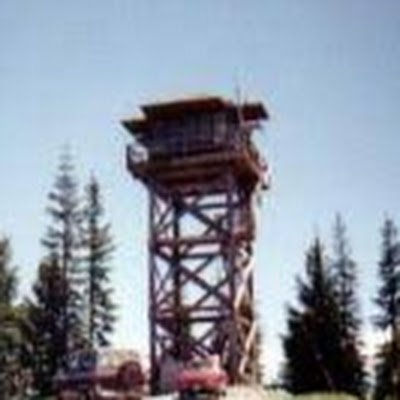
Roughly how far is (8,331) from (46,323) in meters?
3.29

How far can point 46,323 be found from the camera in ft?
254

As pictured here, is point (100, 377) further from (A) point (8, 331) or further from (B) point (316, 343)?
(A) point (8, 331)

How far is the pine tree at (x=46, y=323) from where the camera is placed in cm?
→ 7631

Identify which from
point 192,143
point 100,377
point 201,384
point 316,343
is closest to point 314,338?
point 316,343

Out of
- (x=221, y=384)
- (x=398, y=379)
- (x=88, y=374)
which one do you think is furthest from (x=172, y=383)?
(x=398, y=379)

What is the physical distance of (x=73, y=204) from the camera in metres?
83.2

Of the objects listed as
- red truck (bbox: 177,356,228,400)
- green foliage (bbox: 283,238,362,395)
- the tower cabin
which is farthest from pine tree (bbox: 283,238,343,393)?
red truck (bbox: 177,356,228,400)

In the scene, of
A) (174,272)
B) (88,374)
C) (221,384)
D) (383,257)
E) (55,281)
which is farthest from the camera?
(383,257)

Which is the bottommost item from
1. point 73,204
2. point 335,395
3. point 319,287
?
point 335,395

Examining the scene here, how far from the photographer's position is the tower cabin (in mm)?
62281

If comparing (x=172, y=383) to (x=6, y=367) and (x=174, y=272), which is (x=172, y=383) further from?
(x=6, y=367)

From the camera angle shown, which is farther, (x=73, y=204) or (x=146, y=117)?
(x=73, y=204)

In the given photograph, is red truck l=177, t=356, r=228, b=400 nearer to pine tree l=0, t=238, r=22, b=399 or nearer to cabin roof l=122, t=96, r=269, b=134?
cabin roof l=122, t=96, r=269, b=134

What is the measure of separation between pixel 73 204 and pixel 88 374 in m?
28.5
